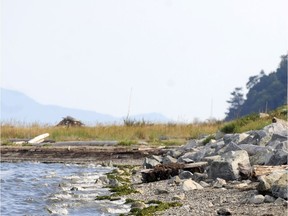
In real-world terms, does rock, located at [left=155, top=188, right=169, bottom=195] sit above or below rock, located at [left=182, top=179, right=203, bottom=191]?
below

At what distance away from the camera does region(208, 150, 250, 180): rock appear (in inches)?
525

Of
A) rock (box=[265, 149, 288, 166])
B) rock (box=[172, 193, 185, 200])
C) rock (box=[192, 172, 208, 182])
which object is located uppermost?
rock (box=[265, 149, 288, 166])

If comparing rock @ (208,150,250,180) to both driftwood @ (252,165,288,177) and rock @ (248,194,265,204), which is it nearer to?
driftwood @ (252,165,288,177)

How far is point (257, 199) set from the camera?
33.3 ft

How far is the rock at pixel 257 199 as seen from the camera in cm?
1012

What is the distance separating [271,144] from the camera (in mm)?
16438

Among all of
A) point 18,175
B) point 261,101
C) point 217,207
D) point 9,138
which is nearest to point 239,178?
point 217,207

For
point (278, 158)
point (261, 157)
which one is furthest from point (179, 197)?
point (261, 157)

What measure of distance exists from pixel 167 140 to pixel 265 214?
70.5 ft

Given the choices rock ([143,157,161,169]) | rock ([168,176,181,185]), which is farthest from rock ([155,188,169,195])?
rock ([143,157,161,169])

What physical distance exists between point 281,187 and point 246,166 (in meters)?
3.46

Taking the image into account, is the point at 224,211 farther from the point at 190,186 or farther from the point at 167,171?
the point at 167,171

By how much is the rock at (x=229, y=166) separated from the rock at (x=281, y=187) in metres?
3.10

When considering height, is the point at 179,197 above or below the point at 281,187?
below
